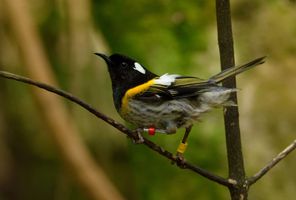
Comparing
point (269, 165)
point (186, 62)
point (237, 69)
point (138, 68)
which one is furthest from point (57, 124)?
point (269, 165)

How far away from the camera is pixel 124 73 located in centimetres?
184

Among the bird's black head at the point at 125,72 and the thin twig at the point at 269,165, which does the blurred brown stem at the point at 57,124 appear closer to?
the bird's black head at the point at 125,72

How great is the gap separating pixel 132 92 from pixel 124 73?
68mm

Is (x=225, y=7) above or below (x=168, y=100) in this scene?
above

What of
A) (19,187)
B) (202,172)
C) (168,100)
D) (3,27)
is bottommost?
(19,187)

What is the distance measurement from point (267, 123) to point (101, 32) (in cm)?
74

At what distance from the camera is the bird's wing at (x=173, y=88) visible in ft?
5.70

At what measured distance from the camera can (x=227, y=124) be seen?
135cm

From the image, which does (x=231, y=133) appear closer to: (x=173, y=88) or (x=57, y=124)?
(x=173, y=88)

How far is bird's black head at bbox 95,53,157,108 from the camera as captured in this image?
6.04ft

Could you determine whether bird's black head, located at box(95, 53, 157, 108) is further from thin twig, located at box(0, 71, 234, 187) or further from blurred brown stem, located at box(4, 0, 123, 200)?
blurred brown stem, located at box(4, 0, 123, 200)

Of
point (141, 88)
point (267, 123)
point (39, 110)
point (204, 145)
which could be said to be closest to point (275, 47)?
point (267, 123)

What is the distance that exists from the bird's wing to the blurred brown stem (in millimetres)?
743

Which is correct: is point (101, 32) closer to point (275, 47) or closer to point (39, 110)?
point (39, 110)
